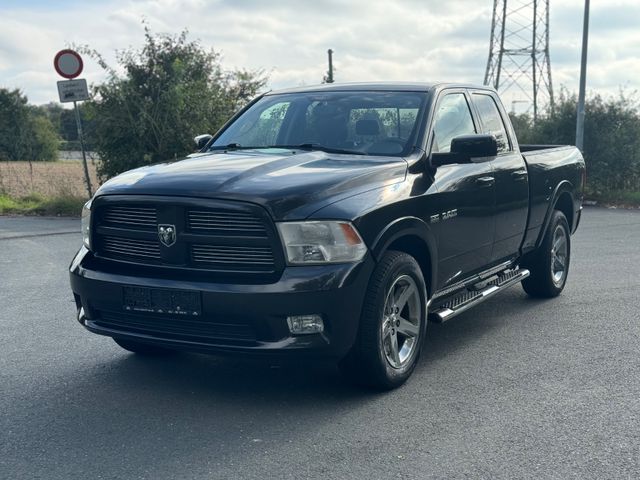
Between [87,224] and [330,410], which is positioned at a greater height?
[87,224]

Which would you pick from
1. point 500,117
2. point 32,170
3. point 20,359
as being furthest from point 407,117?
point 32,170

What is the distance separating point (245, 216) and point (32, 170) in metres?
19.1

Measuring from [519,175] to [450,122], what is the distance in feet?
3.49

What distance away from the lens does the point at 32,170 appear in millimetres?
21906

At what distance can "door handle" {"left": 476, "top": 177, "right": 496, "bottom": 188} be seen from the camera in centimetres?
599

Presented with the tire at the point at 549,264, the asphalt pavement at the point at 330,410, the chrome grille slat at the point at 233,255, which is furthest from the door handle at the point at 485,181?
the chrome grille slat at the point at 233,255

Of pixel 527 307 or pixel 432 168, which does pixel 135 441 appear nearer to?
pixel 432 168

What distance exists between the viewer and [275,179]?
4.59 m

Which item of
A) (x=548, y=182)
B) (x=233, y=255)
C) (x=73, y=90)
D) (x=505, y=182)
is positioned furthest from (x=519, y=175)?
(x=73, y=90)

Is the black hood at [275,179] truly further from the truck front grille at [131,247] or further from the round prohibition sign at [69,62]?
the round prohibition sign at [69,62]

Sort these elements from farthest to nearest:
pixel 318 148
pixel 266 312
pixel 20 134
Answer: pixel 20 134 < pixel 318 148 < pixel 266 312

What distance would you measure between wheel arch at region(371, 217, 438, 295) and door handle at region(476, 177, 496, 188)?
92 centimetres

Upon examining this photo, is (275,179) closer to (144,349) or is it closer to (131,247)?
(131,247)

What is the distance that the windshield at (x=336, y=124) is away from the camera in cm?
560
